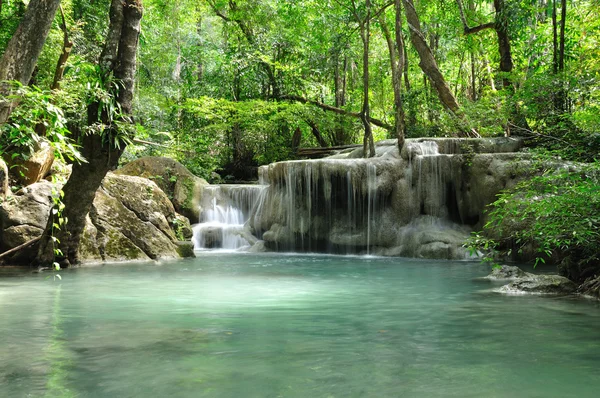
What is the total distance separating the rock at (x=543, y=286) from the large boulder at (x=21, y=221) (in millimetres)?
8386

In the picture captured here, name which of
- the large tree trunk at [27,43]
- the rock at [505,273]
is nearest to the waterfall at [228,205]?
the rock at [505,273]

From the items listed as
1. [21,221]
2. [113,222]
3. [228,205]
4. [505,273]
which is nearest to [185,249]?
[113,222]

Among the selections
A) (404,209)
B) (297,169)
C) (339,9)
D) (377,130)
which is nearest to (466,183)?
(404,209)

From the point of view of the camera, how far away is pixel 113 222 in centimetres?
1223

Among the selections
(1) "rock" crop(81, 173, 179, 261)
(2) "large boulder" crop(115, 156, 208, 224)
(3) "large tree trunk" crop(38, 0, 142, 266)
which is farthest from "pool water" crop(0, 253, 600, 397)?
(2) "large boulder" crop(115, 156, 208, 224)

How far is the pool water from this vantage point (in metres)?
3.47

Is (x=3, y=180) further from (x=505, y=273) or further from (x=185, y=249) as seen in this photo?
(x=505, y=273)

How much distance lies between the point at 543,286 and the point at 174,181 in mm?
13294

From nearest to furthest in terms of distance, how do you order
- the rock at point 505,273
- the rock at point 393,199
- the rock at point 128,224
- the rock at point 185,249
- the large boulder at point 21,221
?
the rock at point 505,273, the large boulder at point 21,221, the rock at point 128,224, the rock at point 185,249, the rock at point 393,199

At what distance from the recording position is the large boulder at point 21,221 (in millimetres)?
10562

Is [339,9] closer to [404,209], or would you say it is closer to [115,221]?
[404,209]

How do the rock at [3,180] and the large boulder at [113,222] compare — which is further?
the large boulder at [113,222]

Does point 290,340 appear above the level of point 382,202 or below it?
below

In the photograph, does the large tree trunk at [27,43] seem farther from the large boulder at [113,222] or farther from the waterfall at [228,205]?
the waterfall at [228,205]
